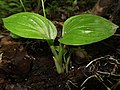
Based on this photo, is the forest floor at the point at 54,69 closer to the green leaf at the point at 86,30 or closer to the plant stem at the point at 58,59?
the plant stem at the point at 58,59

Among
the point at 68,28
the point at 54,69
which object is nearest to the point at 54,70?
the point at 54,69

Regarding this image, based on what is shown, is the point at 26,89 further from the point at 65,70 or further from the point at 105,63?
the point at 105,63

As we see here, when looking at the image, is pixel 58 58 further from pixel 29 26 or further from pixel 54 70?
pixel 29 26

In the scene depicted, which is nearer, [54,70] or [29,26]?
[29,26]

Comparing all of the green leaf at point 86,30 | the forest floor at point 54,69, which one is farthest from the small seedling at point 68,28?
the forest floor at point 54,69

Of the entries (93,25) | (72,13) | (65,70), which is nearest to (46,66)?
(65,70)

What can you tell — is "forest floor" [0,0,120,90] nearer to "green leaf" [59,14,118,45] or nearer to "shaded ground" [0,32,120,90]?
"shaded ground" [0,32,120,90]

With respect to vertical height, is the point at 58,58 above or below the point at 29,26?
below
